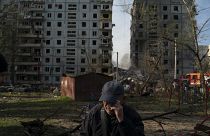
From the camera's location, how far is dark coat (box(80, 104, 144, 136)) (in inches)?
190

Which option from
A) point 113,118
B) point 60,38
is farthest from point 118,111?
point 60,38

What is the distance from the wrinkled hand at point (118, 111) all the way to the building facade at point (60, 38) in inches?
4006

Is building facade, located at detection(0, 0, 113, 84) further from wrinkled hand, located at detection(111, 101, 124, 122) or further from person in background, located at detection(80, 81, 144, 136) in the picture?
wrinkled hand, located at detection(111, 101, 124, 122)

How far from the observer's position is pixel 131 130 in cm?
484

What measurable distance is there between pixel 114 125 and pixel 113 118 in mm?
68

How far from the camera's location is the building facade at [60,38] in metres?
109

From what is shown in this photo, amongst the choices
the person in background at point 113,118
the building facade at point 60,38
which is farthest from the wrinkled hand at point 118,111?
the building facade at point 60,38

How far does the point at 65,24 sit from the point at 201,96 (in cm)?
7949

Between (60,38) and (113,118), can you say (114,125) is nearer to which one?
(113,118)

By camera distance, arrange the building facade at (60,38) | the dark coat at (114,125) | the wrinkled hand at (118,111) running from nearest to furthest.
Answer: the wrinkled hand at (118,111), the dark coat at (114,125), the building facade at (60,38)

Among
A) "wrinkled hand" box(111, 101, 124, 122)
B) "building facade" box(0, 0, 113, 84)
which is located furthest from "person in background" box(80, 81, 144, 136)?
"building facade" box(0, 0, 113, 84)

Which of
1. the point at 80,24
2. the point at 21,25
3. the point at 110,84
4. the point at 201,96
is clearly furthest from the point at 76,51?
the point at 110,84

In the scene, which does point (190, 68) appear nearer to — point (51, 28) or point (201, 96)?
point (51, 28)

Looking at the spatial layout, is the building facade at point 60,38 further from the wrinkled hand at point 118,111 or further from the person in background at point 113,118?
the wrinkled hand at point 118,111
